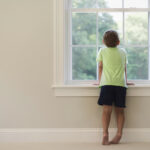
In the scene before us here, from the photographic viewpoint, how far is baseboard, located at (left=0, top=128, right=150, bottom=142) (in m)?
3.19

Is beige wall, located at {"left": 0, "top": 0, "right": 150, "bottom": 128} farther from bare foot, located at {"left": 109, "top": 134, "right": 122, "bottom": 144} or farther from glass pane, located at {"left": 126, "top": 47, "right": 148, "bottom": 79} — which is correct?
glass pane, located at {"left": 126, "top": 47, "right": 148, "bottom": 79}

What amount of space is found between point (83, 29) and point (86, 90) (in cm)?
78

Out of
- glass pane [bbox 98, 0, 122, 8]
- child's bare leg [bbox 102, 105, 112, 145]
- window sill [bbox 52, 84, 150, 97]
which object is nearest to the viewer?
child's bare leg [bbox 102, 105, 112, 145]

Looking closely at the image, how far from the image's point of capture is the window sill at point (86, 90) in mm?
3162

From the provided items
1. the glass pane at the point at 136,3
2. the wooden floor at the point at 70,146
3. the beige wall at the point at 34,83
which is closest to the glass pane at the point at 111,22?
the glass pane at the point at 136,3

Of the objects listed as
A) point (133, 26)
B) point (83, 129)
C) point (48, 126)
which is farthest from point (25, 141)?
point (133, 26)

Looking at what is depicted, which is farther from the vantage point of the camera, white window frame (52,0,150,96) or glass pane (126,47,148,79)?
glass pane (126,47,148,79)

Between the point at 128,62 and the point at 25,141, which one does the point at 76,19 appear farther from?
the point at 25,141

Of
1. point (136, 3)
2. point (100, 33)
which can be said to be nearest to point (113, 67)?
point (100, 33)

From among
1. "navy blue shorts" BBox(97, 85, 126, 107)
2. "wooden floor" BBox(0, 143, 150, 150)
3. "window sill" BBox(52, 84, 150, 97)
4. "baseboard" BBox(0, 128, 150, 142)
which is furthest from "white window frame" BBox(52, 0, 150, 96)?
"wooden floor" BBox(0, 143, 150, 150)

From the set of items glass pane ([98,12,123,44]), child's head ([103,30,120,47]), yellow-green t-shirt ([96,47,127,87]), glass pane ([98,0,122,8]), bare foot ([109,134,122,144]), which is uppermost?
glass pane ([98,0,122,8])

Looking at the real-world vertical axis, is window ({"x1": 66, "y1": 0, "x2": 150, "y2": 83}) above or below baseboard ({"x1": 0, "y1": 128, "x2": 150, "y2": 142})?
above

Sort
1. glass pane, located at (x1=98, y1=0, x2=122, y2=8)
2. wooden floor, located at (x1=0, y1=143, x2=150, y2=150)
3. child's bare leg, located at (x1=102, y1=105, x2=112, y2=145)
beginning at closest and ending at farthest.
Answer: wooden floor, located at (x1=0, y1=143, x2=150, y2=150), child's bare leg, located at (x1=102, y1=105, x2=112, y2=145), glass pane, located at (x1=98, y1=0, x2=122, y2=8)

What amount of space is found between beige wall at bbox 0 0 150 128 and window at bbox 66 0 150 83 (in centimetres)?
30
